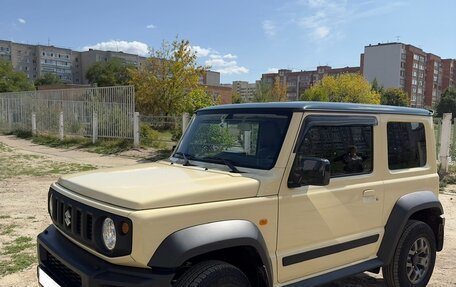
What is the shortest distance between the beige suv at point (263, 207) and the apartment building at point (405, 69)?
103 meters

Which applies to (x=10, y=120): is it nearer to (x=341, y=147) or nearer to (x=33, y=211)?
(x=33, y=211)

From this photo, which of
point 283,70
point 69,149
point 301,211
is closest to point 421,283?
point 301,211

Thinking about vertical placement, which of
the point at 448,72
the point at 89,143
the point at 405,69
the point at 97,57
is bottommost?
the point at 89,143

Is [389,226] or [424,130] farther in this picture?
[424,130]

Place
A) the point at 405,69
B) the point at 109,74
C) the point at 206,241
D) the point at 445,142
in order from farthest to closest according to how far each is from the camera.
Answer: the point at 405,69 < the point at 109,74 < the point at 445,142 < the point at 206,241

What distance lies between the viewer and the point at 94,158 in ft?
54.9

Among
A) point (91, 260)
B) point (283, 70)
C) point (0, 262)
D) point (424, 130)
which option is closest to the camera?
point (91, 260)

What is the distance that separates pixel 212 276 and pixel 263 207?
24.7 inches

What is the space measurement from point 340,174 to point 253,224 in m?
1.09

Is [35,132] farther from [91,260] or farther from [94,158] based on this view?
[91,260]

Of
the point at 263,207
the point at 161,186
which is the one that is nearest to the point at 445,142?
the point at 263,207

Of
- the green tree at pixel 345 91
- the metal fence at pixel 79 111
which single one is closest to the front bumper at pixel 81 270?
the metal fence at pixel 79 111

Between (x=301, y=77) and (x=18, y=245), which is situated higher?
(x=301, y=77)

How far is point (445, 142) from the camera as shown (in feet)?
40.4
